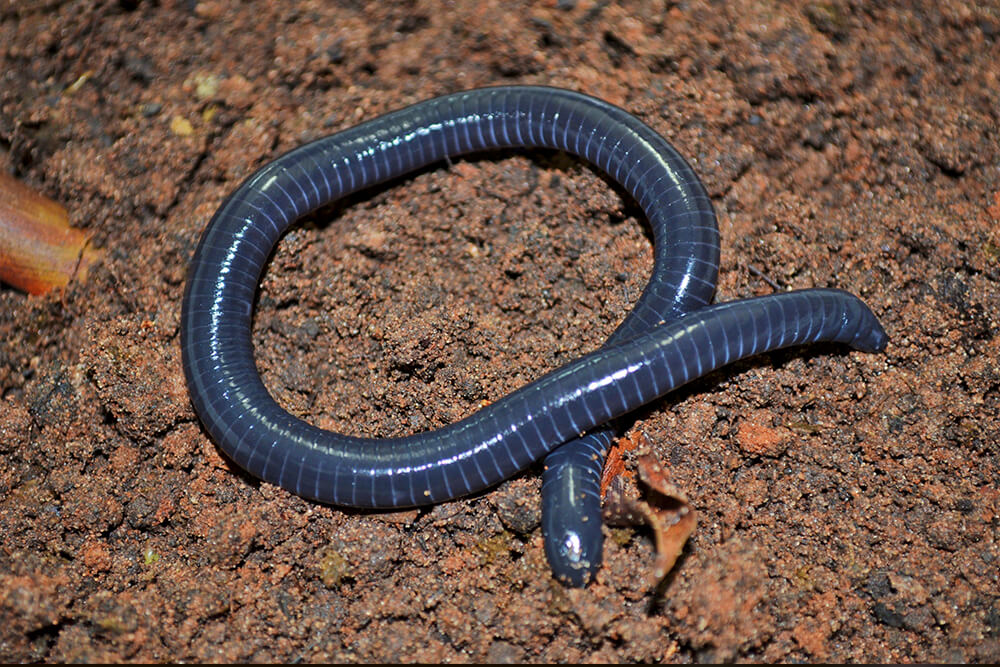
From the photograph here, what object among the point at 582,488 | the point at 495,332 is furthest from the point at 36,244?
the point at 582,488

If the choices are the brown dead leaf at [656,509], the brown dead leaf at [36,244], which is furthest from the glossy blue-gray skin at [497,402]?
the brown dead leaf at [36,244]

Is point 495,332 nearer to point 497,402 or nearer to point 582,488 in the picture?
point 497,402

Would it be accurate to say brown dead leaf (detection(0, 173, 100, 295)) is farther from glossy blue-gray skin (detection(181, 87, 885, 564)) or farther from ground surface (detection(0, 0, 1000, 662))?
glossy blue-gray skin (detection(181, 87, 885, 564))

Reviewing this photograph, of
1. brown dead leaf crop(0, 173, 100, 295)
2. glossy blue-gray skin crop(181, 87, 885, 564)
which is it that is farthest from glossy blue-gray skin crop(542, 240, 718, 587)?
brown dead leaf crop(0, 173, 100, 295)

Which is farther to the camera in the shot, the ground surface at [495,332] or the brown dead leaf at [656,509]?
the ground surface at [495,332]

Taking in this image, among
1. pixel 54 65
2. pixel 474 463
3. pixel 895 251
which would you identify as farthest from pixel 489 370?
pixel 54 65

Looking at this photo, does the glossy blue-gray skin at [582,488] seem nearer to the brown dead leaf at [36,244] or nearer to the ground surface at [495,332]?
the ground surface at [495,332]
